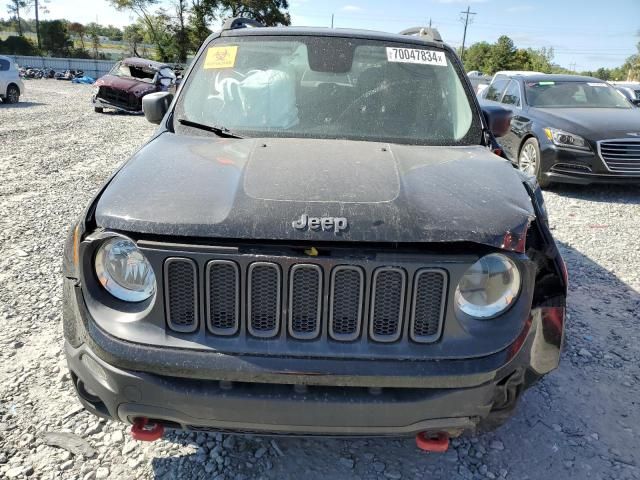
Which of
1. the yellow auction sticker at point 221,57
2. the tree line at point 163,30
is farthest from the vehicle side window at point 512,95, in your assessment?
the tree line at point 163,30

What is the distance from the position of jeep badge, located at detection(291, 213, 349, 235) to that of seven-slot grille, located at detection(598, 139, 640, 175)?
7040mm

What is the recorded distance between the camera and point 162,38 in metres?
44.7

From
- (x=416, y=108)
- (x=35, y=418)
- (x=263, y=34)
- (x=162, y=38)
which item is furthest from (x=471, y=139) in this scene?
(x=162, y=38)

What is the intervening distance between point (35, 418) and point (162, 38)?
47071 mm

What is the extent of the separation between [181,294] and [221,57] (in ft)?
6.75

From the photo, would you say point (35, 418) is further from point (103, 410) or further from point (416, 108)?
point (416, 108)

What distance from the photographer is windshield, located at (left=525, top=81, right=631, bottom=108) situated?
8.96m

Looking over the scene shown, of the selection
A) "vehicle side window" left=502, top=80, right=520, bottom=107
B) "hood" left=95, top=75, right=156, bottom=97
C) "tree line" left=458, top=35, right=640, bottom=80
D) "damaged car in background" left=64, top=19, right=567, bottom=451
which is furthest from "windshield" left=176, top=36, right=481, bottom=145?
"tree line" left=458, top=35, right=640, bottom=80

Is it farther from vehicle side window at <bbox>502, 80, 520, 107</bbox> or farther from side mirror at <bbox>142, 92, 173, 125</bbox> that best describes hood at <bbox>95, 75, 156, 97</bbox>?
side mirror at <bbox>142, 92, 173, 125</bbox>

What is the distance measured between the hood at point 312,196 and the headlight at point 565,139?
592cm

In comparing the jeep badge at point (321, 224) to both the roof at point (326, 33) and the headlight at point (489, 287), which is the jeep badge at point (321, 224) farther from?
the roof at point (326, 33)

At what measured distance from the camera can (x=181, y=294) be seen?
1.91 metres

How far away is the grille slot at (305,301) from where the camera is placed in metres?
1.87

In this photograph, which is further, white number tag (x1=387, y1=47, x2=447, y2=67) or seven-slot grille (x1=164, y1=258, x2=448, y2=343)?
white number tag (x1=387, y1=47, x2=447, y2=67)
